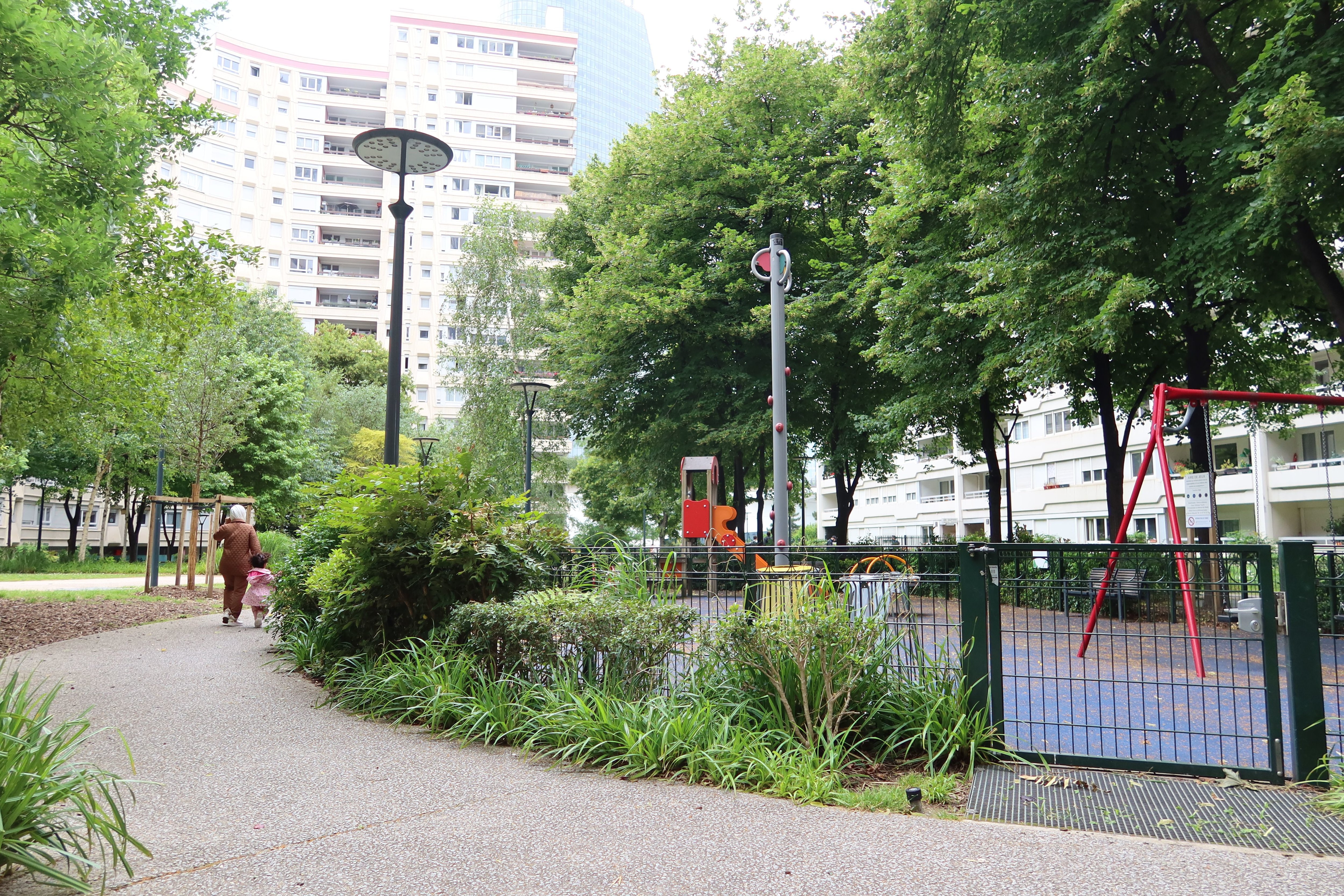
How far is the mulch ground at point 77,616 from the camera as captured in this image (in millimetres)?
10906

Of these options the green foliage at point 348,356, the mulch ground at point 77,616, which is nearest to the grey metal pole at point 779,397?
the mulch ground at point 77,616

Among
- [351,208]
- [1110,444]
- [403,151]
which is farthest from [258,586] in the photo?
[351,208]

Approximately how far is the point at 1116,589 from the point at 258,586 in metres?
11.9

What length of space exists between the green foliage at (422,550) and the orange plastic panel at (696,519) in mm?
9807

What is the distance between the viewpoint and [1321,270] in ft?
35.4

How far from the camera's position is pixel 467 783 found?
4.73 meters

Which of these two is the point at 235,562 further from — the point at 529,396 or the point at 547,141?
the point at 547,141

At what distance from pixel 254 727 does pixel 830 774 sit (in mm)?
4117

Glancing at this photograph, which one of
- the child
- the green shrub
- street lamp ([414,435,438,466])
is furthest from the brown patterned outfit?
the green shrub

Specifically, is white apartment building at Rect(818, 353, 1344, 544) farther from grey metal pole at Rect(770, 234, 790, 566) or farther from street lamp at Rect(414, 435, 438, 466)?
street lamp at Rect(414, 435, 438, 466)

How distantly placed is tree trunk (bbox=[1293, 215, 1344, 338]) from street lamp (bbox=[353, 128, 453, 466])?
10.9 meters

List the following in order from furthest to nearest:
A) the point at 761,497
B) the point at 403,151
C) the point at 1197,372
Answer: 1. the point at 761,497
2. the point at 1197,372
3. the point at 403,151

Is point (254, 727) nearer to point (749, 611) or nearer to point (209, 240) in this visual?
point (749, 611)

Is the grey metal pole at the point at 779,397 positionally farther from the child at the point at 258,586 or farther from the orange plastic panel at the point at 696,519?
the child at the point at 258,586
